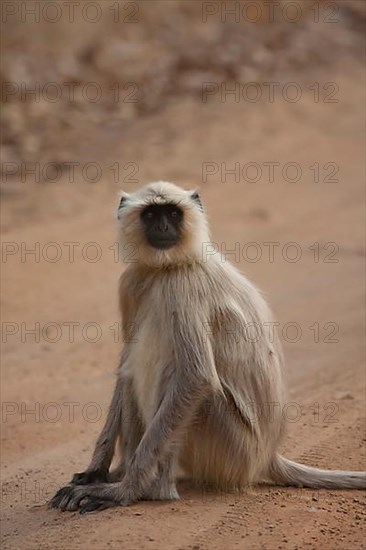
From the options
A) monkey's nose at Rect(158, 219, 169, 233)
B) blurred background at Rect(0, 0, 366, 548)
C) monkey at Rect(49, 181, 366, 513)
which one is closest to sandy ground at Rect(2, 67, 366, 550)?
blurred background at Rect(0, 0, 366, 548)

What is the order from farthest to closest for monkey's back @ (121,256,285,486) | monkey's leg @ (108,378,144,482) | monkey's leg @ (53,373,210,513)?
monkey's leg @ (108,378,144,482) < monkey's back @ (121,256,285,486) < monkey's leg @ (53,373,210,513)

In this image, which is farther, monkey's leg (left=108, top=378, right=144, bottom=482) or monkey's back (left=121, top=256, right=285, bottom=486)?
monkey's leg (left=108, top=378, right=144, bottom=482)

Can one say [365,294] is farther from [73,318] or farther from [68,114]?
[68,114]

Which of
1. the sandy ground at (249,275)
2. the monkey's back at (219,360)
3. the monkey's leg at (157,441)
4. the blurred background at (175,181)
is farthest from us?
the blurred background at (175,181)

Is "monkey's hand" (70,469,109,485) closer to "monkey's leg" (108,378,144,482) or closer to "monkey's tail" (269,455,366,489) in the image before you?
"monkey's leg" (108,378,144,482)

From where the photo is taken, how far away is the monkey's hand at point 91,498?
557cm

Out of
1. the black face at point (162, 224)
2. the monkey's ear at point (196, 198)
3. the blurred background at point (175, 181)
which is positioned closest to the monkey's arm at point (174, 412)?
the blurred background at point (175, 181)

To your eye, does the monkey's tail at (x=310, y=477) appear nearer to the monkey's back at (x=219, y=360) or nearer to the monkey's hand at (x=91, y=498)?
the monkey's back at (x=219, y=360)

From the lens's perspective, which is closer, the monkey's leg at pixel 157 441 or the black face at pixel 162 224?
the monkey's leg at pixel 157 441

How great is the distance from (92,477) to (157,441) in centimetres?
65

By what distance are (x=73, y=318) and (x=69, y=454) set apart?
9.57 ft

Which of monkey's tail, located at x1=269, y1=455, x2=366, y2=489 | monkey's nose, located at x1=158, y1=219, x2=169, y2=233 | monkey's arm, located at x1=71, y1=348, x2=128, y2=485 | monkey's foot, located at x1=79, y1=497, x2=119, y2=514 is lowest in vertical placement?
monkey's foot, located at x1=79, y1=497, x2=119, y2=514

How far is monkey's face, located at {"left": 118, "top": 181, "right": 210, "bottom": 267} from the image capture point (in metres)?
5.77

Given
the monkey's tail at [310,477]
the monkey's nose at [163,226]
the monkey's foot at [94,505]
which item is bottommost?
the monkey's foot at [94,505]
